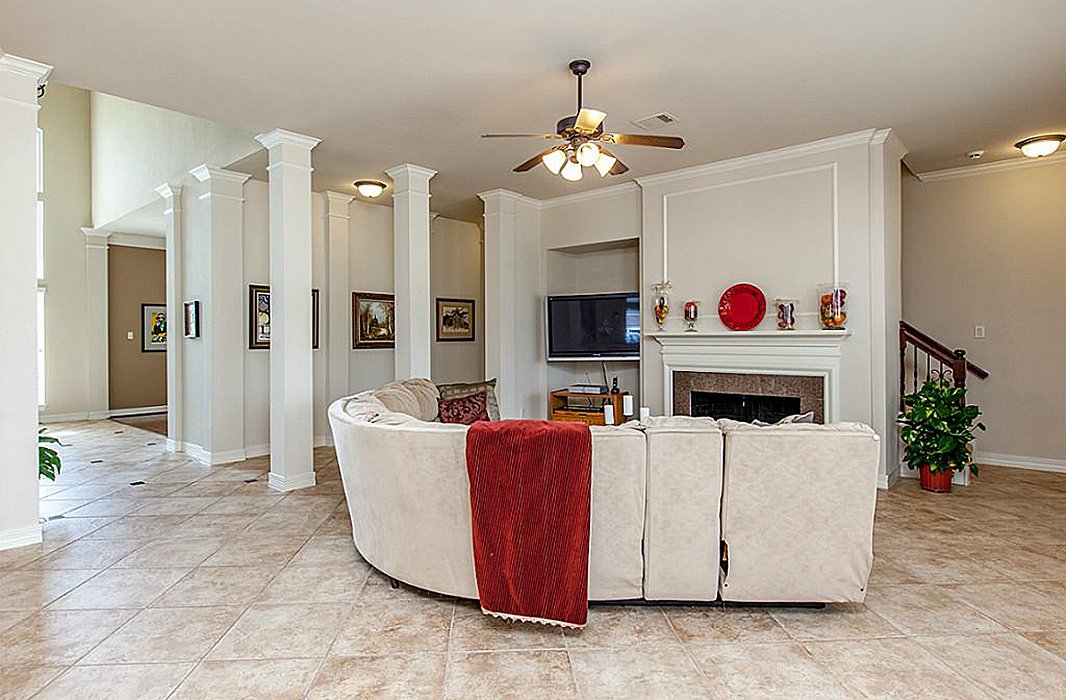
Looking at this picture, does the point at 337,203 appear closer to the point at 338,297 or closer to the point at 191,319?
the point at 338,297

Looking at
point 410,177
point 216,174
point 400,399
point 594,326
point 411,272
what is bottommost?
point 400,399

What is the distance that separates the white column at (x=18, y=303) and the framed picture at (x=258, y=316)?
260 centimetres

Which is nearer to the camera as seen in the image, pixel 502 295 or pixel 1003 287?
pixel 1003 287

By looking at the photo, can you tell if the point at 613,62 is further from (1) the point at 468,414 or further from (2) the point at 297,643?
(2) the point at 297,643

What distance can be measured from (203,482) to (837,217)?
546cm

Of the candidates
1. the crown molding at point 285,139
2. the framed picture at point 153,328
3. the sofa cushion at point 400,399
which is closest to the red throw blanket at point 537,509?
the sofa cushion at point 400,399

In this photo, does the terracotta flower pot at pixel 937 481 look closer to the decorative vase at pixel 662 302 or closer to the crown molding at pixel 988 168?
the decorative vase at pixel 662 302

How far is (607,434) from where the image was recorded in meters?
2.50

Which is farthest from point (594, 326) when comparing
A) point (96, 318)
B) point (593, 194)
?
point (96, 318)

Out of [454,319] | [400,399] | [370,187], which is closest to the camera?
[400,399]

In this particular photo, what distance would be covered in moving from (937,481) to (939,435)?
341mm

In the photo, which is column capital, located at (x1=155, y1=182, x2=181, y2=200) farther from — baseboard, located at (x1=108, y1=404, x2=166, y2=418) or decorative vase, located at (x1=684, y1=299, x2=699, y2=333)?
decorative vase, located at (x1=684, y1=299, x2=699, y2=333)

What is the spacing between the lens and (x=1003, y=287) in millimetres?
5723

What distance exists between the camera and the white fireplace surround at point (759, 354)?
5.03 m
